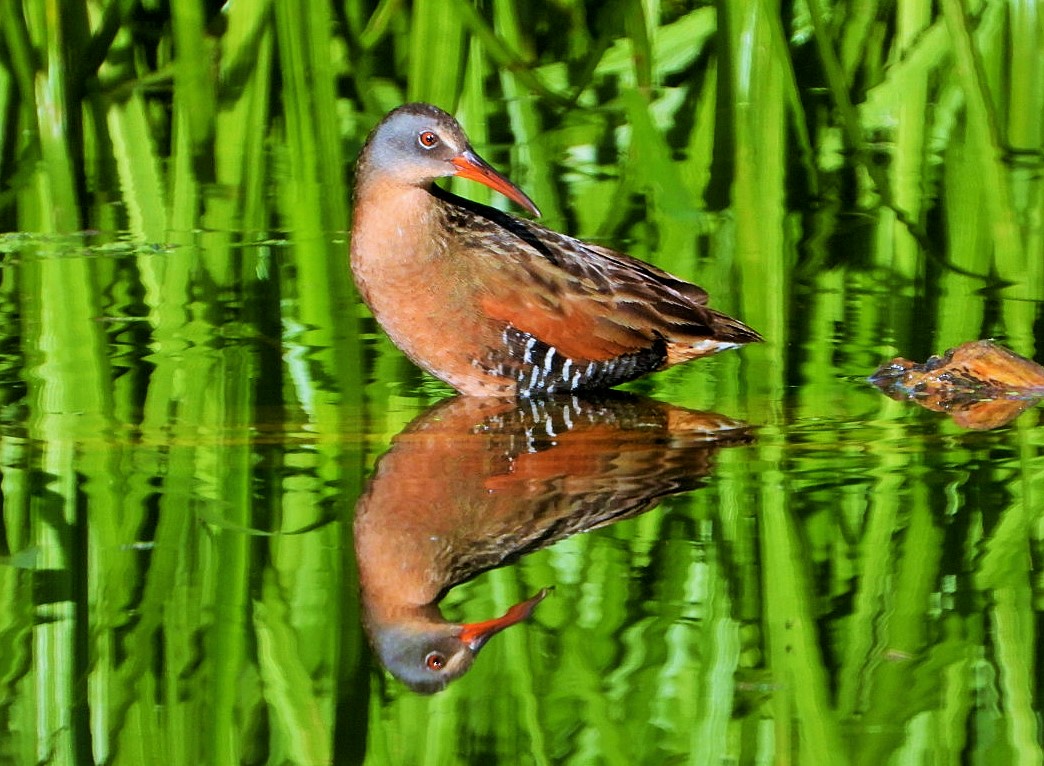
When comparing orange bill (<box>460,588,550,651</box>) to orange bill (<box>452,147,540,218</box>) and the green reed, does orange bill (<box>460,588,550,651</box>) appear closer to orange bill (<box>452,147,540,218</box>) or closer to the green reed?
the green reed

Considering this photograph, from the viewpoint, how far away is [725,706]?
314 cm

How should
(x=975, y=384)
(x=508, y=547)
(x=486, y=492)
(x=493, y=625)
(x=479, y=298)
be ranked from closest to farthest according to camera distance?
(x=493, y=625) → (x=508, y=547) → (x=486, y=492) → (x=975, y=384) → (x=479, y=298)

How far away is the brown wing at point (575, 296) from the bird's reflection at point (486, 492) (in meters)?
0.23

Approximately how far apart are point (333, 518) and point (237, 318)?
5.42ft

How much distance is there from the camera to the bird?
5172 mm

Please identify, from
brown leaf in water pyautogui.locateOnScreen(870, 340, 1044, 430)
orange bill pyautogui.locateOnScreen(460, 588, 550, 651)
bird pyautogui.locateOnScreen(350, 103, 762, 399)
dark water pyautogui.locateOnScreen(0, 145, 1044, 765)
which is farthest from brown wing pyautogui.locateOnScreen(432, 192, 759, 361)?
orange bill pyautogui.locateOnScreen(460, 588, 550, 651)

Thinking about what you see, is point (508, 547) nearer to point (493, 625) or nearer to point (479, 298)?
point (493, 625)

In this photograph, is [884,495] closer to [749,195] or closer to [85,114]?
[749,195]

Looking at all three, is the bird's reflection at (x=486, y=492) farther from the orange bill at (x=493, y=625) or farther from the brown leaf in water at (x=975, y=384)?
the brown leaf in water at (x=975, y=384)

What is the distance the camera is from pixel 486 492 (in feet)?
13.5

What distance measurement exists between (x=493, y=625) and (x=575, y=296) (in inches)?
80.8

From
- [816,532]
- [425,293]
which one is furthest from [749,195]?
[816,532]

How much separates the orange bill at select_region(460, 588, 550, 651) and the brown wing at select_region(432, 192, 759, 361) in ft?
5.90

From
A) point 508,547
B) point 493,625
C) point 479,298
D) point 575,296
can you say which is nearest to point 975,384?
point 575,296
